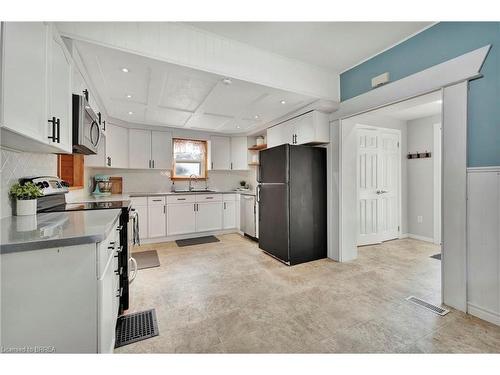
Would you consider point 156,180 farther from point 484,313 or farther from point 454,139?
point 484,313

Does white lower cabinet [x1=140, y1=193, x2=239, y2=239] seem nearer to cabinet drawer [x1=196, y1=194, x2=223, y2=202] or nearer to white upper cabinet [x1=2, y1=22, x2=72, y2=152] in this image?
cabinet drawer [x1=196, y1=194, x2=223, y2=202]

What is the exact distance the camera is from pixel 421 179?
427 centimetres

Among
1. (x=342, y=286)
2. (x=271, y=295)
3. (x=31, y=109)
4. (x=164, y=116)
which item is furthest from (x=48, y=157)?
(x=342, y=286)

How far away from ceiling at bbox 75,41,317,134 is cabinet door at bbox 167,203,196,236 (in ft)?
5.29

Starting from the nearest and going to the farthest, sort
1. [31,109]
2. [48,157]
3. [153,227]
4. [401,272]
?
[31,109] → [48,157] → [401,272] → [153,227]

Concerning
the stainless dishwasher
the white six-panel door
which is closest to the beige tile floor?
the white six-panel door

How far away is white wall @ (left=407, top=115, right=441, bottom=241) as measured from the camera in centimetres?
411

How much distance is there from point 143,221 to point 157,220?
242 mm

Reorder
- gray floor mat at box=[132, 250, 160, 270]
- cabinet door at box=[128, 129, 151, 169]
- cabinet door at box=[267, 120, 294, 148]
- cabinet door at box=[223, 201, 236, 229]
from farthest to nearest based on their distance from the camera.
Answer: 1. cabinet door at box=[223, 201, 236, 229]
2. cabinet door at box=[128, 129, 151, 169]
3. cabinet door at box=[267, 120, 294, 148]
4. gray floor mat at box=[132, 250, 160, 270]

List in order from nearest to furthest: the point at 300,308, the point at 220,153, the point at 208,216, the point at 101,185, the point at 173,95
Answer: the point at 300,308 → the point at 173,95 → the point at 101,185 → the point at 208,216 → the point at 220,153

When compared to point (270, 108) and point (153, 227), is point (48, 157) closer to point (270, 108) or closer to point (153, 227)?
point (153, 227)

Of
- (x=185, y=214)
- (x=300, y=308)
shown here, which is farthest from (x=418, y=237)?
Result: (x=185, y=214)
